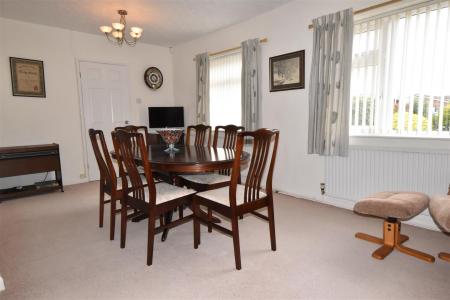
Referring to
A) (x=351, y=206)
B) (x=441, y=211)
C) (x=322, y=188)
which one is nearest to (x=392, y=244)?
(x=441, y=211)

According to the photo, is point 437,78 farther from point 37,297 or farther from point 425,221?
point 37,297

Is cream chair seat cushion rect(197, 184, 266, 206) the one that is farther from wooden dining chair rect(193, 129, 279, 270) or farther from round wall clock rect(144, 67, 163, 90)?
round wall clock rect(144, 67, 163, 90)

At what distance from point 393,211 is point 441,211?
10.7 inches

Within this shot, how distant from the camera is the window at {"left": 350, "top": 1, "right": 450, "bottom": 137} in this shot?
241 centimetres

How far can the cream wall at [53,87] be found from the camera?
3.85 meters

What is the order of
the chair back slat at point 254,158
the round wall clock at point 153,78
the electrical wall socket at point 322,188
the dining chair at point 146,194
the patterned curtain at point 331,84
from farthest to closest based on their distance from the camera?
1. the round wall clock at point 153,78
2. the electrical wall socket at point 322,188
3. the patterned curtain at point 331,84
4. the dining chair at point 146,194
5. the chair back slat at point 254,158

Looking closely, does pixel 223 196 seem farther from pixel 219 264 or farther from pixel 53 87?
pixel 53 87

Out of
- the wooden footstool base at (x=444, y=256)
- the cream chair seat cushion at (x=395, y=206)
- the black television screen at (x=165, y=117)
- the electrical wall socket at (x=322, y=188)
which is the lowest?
the wooden footstool base at (x=444, y=256)

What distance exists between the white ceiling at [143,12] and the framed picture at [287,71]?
689 millimetres

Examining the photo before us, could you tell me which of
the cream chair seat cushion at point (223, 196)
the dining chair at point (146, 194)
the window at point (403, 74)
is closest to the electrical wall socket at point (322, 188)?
the window at point (403, 74)

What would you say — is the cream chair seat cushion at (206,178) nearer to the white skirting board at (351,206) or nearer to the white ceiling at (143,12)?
the white skirting board at (351,206)

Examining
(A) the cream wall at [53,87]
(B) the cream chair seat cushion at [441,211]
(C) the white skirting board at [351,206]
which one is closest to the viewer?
(B) the cream chair seat cushion at [441,211]

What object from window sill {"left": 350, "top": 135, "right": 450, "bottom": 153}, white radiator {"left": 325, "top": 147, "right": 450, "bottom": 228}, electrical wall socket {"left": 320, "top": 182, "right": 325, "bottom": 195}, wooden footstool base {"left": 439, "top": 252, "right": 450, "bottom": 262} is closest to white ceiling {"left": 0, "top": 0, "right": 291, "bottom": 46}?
window sill {"left": 350, "top": 135, "right": 450, "bottom": 153}

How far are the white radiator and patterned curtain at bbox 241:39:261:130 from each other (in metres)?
1.25
